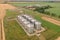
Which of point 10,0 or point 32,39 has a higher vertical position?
Answer: point 32,39

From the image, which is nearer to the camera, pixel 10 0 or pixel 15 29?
pixel 15 29

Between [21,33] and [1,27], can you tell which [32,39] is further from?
[1,27]

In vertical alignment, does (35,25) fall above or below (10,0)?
above

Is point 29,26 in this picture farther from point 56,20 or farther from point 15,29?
point 56,20

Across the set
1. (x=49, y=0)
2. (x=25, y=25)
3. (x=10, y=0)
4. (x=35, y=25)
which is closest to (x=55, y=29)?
(x=35, y=25)

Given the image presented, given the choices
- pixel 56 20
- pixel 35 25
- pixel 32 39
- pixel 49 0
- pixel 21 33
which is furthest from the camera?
pixel 49 0

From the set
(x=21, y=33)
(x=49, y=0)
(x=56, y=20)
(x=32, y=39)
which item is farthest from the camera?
(x=49, y=0)

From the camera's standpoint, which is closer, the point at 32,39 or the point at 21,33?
the point at 32,39

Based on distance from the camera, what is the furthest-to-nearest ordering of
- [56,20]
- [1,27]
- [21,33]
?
[56,20], [1,27], [21,33]

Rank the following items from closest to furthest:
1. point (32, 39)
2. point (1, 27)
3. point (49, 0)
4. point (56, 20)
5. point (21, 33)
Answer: point (32, 39), point (21, 33), point (1, 27), point (56, 20), point (49, 0)

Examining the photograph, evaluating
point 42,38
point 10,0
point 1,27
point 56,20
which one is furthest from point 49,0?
point 42,38
